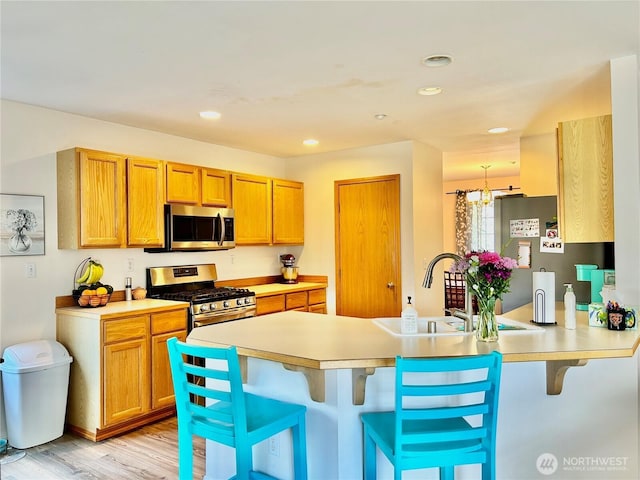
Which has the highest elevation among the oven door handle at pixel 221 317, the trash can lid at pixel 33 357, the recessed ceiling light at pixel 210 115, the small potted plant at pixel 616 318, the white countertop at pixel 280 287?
the recessed ceiling light at pixel 210 115

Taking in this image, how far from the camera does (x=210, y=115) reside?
12.3ft

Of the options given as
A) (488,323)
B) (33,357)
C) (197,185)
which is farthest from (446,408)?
(197,185)

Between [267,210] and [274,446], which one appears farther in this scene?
[267,210]

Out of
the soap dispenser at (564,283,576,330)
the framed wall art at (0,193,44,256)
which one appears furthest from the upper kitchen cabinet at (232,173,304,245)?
the soap dispenser at (564,283,576,330)

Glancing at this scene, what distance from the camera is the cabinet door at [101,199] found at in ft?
11.5

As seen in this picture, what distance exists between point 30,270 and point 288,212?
272 cm

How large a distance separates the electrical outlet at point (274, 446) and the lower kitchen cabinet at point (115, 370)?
1.59 m

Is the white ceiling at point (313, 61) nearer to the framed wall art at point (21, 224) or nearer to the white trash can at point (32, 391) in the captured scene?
the framed wall art at point (21, 224)

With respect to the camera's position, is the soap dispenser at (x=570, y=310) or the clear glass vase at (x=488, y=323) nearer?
the clear glass vase at (x=488, y=323)

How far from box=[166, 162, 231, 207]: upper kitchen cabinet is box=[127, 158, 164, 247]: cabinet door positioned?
112 mm

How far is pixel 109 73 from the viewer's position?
2816mm

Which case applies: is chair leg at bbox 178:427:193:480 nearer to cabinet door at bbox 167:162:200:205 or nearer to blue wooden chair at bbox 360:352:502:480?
blue wooden chair at bbox 360:352:502:480

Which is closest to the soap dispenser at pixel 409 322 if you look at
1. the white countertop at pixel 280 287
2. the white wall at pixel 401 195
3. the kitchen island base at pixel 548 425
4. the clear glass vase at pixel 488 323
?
the clear glass vase at pixel 488 323

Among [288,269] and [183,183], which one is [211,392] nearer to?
[183,183]
